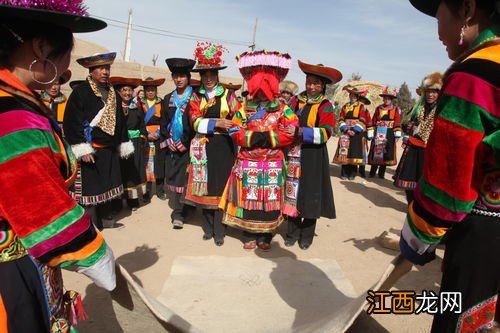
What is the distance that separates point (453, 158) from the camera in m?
1.22

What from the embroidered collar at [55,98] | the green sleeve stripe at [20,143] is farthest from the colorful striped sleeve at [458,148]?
the embroidered collar at [55,98]

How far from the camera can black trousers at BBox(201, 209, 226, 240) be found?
4.72 meters

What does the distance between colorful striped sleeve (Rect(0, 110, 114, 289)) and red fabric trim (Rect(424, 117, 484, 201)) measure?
126 cm

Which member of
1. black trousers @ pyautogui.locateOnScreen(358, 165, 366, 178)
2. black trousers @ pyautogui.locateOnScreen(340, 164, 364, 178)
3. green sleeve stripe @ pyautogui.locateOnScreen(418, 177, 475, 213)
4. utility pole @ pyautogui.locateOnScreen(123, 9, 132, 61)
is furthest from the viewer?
utility pole @ pyautogui.locateOnScreen(123, 9, 132, 61)

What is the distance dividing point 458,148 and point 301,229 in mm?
3601

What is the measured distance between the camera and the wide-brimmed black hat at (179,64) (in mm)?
5242

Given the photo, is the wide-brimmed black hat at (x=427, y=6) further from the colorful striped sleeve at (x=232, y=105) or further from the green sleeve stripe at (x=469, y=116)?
the colorful striped sleeve at (x=232, y=105)

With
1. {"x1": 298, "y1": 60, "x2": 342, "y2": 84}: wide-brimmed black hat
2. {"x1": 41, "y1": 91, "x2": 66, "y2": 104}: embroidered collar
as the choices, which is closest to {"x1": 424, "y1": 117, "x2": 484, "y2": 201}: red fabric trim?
{"x1": 298, "y1": 60, "x2": 342, "y2": 84}: wide-brimmed black hat

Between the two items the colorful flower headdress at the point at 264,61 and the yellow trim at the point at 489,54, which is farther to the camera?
the colorful flower headdress at the point at 264,61

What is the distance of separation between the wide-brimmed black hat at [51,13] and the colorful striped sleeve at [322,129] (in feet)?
9.98

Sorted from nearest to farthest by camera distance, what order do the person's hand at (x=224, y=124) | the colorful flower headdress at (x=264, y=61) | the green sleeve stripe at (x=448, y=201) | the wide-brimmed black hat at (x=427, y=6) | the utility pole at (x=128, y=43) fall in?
the green sleeve stripe at (x=448, y=201), the wide-brimmed black hat at (x=427, y=6), the colorful flower headdress at (x=264, y=61), the person's hand at (x=224, y=124), the utility pole at (x=128, y=43)

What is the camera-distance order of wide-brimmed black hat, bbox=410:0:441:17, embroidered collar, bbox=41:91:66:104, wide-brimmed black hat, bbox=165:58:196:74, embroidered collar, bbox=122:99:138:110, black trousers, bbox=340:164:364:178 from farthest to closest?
black trousers, bbox=340:164:364:178, embroidered collar, bbox=122:99:138:110, embroidered collar, bbox=41:91:66:104, wide-brimmed black hat, bbox=165:58:196:74, wide-brimmed black hat, bbox=410:0:441:17

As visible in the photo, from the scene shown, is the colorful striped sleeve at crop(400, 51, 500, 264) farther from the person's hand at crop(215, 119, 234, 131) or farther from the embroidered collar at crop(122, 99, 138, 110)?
the embroidered collar at crop(122, 99, 138, 110)

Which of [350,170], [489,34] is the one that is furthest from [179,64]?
[350,170]
